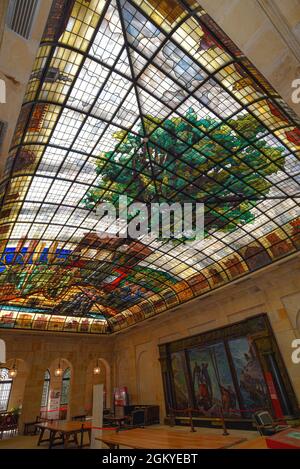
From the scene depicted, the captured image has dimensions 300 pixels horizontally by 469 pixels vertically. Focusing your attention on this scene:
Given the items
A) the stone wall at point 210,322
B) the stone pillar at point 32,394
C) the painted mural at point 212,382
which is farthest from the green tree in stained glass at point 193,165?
the stone pillar at point 32,394

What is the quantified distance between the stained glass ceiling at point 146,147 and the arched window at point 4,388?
15.5 m

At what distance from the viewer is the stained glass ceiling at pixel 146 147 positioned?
6.86 m

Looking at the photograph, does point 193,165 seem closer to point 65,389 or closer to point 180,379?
point 180,379

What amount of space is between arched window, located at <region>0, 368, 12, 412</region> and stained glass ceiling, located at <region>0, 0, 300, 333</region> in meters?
15.5

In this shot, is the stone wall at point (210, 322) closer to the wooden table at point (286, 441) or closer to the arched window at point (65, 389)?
the arched window at point (65, 389)

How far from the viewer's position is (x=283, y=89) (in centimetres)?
360

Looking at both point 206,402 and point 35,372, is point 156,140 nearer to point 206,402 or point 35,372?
point 206,402

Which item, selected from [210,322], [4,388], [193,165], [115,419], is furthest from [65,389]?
[193,165]

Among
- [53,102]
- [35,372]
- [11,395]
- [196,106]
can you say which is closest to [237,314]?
[196,106]

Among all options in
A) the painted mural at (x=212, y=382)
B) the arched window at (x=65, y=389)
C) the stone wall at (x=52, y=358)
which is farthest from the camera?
the arched window at (x=65, y=389)

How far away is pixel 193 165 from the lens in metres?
10.5

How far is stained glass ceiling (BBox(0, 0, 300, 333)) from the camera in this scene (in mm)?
6855

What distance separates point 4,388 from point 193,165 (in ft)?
98.8

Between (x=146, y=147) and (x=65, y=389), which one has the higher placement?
(x=146, y=147)
